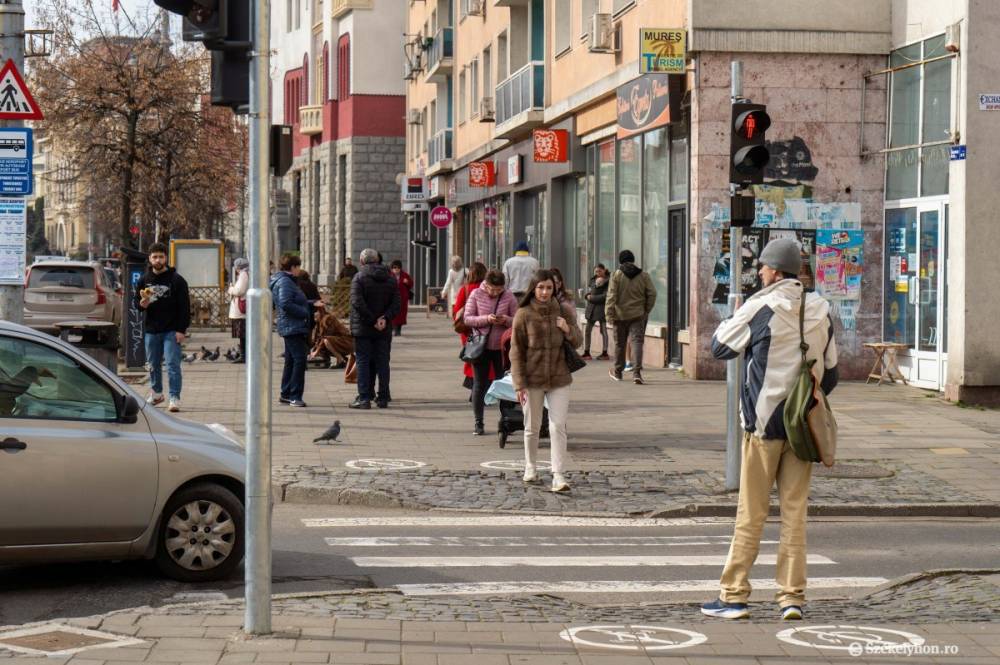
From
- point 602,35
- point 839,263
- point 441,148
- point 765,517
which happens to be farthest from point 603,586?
point 441,148

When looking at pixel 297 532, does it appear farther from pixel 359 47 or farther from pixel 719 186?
pixel 359 47

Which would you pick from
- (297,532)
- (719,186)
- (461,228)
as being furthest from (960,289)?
(461,228)

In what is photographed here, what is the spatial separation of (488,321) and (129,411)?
761 centimetres

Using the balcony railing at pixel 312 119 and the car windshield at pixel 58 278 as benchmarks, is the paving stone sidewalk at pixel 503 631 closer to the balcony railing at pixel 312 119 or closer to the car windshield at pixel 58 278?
the car windshield at pixel 58 278

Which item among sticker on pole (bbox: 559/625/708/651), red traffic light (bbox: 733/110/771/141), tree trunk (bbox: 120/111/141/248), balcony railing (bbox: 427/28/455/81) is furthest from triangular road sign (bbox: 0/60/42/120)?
balcony railing (bbox: 427/28/455/81)

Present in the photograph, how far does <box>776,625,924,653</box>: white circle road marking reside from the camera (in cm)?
664

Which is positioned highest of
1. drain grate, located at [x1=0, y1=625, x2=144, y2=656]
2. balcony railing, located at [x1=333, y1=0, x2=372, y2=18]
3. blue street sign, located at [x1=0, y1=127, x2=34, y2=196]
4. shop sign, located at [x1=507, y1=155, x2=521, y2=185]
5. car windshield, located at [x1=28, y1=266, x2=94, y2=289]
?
balcony railing, located at [x1=333, y1=0, x2=372, y2=18]

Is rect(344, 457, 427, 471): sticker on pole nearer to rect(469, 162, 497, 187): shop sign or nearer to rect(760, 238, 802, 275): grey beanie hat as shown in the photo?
rect(760, 238, 802, 275): grey beanie hat

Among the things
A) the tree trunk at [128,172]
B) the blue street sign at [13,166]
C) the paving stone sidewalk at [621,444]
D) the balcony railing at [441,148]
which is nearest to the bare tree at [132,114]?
the tree trunk at [128,172]

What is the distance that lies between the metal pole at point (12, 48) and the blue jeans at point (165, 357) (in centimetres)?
381

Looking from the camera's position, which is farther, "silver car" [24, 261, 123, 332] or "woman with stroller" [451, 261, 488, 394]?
"silver car" [24, 261, 123, 332]

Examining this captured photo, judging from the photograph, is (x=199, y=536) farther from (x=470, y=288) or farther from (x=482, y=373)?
(x=470, y=288)

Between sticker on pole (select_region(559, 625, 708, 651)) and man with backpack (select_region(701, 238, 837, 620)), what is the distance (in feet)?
1.96

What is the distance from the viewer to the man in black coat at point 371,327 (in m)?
18.5
